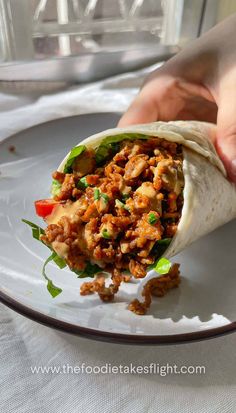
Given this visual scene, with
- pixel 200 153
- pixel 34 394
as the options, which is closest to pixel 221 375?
pixel 34 394

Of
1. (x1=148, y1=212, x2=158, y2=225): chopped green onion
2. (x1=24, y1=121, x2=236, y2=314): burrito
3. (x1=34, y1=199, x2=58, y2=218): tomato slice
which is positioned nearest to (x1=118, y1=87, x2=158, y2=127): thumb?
A: (x1=24, y1=121, x2=236, y2=314): burrito

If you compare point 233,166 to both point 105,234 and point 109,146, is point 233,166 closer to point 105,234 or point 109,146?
point 109,146

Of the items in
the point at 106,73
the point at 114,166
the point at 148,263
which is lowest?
the point at 106,73

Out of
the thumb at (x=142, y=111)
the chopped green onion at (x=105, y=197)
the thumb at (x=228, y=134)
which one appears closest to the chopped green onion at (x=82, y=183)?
the chopped green onion at (x=105, y=197)

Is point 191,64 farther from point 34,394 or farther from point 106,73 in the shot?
point 34,394

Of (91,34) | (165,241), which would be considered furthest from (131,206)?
(91,34)

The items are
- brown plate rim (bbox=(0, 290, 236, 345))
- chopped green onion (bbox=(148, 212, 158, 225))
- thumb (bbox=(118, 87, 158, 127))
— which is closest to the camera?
brown plate rim (bbox=(0, 290, 236, 345))

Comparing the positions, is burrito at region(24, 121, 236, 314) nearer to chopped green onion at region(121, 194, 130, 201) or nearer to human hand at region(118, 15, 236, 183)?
chopped green onion at region(121, 194, 130, 201)
